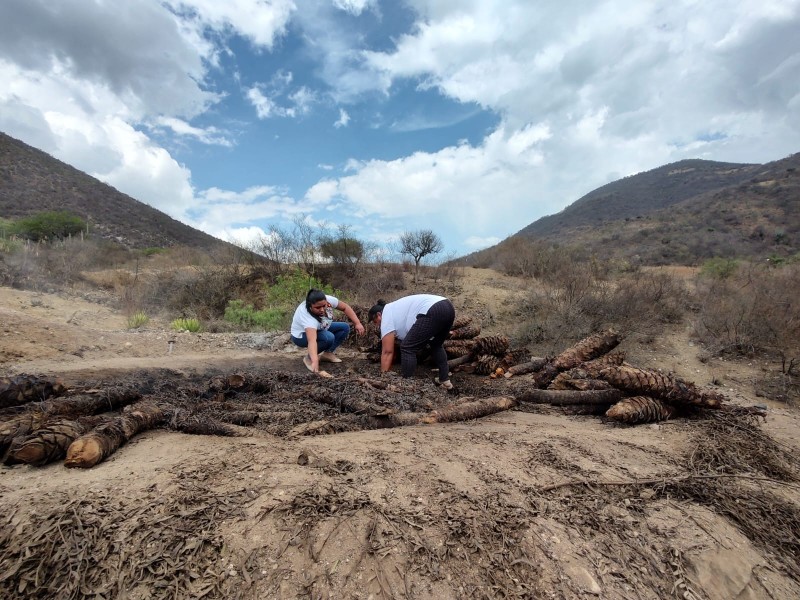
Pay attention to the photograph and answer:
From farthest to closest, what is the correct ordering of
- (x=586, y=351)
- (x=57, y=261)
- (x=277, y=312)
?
(x=57, y=261), (x=277, y=312), (x=586, y=351)

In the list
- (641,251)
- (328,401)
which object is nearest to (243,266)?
(328,401)

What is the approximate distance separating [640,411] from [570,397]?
75cm

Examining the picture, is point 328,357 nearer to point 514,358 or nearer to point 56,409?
point 514,358

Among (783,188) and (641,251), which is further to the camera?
(783,188)

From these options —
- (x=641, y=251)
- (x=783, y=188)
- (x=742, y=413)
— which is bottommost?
(x=742, y=413)

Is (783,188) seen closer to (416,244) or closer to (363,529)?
(416,244)

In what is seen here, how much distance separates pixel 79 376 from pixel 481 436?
4391 millimetres

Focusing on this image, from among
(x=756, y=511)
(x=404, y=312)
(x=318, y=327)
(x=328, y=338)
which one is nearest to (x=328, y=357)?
(x=328, y=338)

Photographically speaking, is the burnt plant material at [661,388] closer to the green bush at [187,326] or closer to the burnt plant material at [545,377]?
the burnt plant material at [545,377]

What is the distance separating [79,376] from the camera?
177 inches

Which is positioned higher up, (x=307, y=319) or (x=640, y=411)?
(x=307, y=319)

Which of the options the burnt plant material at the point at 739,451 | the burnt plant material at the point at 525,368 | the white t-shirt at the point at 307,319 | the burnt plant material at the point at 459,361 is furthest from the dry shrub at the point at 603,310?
the burnt plant material at the point at 739,451

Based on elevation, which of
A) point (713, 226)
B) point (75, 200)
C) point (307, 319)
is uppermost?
point (75, 200)

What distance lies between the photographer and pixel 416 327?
4816 mm
